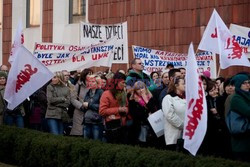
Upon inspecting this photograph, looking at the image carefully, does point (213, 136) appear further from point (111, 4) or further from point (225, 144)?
point (111, 4)

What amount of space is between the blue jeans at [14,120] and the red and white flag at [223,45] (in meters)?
4.22

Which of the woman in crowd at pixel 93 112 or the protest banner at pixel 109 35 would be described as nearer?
the woman in crowd at pixel 93 112

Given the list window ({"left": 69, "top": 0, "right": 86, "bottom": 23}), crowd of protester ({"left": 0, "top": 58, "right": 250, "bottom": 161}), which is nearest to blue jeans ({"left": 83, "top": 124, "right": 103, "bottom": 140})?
crowd of protester ({"left": 0, "top": 58, "right": 250, "bottom": 161})

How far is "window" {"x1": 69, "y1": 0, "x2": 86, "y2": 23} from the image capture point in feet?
102

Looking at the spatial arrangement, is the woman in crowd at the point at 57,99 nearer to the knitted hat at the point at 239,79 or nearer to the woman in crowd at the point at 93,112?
the woman in crowd at the point at 93,112

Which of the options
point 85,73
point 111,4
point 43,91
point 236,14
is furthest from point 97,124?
point 111,4

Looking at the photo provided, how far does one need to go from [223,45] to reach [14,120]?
15.9ft

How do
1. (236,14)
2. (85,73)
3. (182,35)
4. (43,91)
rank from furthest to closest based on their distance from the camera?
(182,35)
(236,14)
(43,91)
(85,73)

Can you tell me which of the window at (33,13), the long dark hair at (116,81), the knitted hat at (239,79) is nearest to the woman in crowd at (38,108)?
the long dark hair at (116,81)

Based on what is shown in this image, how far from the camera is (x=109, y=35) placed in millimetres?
19734

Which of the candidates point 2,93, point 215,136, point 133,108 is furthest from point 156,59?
point 215,136

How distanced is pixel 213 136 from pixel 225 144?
0.76 feet

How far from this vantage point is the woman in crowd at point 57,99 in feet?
52.4

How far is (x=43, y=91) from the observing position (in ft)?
56.4
